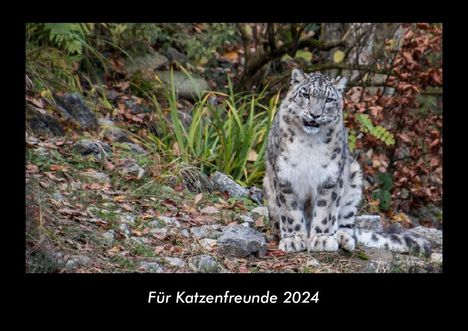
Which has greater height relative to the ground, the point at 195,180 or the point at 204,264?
the point at 195,180

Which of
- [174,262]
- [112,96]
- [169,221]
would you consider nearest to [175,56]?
[112,96]

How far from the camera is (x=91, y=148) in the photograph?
9.88 m

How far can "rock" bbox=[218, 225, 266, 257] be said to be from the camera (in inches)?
320

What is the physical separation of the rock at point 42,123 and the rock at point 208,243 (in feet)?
9.72

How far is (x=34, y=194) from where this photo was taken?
8086 millimetres

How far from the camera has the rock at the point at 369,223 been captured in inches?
387

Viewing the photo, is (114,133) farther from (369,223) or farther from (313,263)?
(313,263)

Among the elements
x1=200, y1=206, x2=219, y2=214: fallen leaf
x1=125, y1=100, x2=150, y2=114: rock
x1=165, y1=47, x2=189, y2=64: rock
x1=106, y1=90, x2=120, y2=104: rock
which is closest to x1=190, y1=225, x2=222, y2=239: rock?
x1=200, y1=206, x2=219, y2=214: fallen leaf

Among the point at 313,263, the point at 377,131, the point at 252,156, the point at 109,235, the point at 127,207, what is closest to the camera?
the point at 109,235

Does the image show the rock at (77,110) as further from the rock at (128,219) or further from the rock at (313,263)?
the rock at (313,263)

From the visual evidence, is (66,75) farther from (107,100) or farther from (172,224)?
(172,224)

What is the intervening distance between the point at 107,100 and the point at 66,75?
0.73m

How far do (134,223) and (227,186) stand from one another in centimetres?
217

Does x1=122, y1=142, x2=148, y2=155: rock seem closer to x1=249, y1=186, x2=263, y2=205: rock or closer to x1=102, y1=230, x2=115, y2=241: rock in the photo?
x1=249, y1=186, x2=263, y2=205: rock
